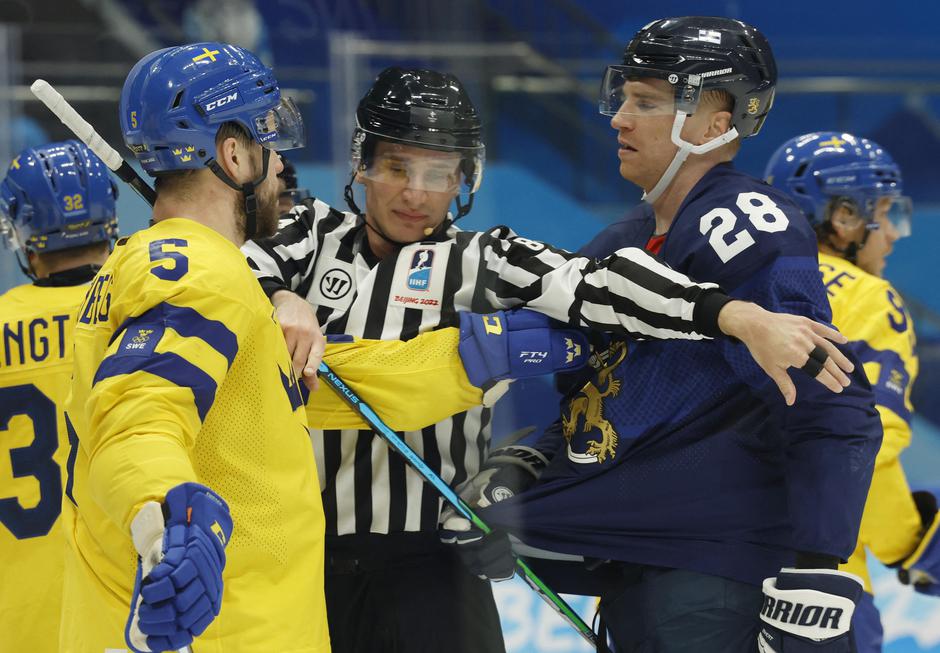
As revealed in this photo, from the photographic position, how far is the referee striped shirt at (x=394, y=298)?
7.34ft

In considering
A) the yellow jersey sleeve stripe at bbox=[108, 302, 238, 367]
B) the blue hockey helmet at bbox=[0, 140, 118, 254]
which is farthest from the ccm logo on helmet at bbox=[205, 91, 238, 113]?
the blue hockey helmet at bbox=[0, 140, 118, 254]

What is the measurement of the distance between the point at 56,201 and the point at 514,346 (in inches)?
47.9

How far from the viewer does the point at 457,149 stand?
91.4 inches

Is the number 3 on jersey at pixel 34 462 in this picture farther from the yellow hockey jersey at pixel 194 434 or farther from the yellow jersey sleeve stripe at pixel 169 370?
the yellow jersey sleeve stripe at pixel 169 370

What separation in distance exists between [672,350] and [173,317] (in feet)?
2.89

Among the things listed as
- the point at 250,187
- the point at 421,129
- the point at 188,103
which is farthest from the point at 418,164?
the point at 188,103

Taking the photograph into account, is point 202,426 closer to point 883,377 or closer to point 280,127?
point 280,127

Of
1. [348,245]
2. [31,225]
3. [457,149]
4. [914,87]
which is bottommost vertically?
[914,87]

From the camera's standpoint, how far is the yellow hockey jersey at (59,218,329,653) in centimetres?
159

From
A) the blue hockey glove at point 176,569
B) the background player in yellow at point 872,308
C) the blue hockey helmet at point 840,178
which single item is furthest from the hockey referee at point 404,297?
the blue hockey helmet at point 840,178

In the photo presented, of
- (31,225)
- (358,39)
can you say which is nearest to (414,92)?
(31,225)

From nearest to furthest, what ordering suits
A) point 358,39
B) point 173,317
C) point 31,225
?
1. point 173,317
2. point 31,225
3. point 358,39

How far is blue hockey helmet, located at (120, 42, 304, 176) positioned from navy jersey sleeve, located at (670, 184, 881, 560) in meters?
0.78

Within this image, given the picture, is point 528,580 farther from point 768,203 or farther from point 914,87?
point 914,87
